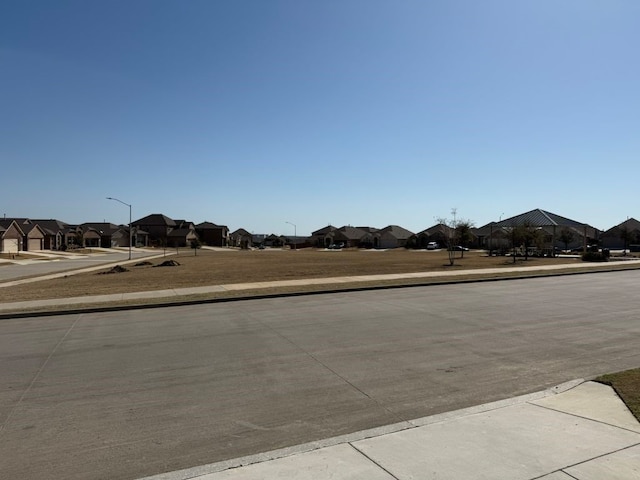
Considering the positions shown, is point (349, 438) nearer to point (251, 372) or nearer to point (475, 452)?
point (475, 452)

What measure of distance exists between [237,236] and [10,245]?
103171mm

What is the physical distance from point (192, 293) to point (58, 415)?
1327 centimetres

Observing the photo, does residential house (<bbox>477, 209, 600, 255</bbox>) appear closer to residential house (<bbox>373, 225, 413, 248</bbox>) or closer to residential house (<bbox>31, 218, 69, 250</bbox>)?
residential house (<bbox>373, 225, 413, 248</bbox>)

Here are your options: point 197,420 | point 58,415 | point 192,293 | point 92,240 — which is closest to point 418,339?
point 197,420

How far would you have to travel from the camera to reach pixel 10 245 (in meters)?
75.3

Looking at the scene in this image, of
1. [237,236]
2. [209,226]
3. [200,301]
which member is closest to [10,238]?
[200,301]

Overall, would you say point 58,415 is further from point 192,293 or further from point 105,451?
point 192,293

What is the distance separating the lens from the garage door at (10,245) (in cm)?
7275

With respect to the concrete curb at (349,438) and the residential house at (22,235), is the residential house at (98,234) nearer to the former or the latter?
the residential house at (22,235)

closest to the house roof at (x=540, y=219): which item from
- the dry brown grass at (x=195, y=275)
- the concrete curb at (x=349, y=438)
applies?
the dry brown grass at (x=195, y=275)

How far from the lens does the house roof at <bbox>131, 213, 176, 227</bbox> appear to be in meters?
139

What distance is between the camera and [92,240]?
122000 millimetres

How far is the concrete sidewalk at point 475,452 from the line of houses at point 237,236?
56.9m

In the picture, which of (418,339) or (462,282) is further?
(462,282)
